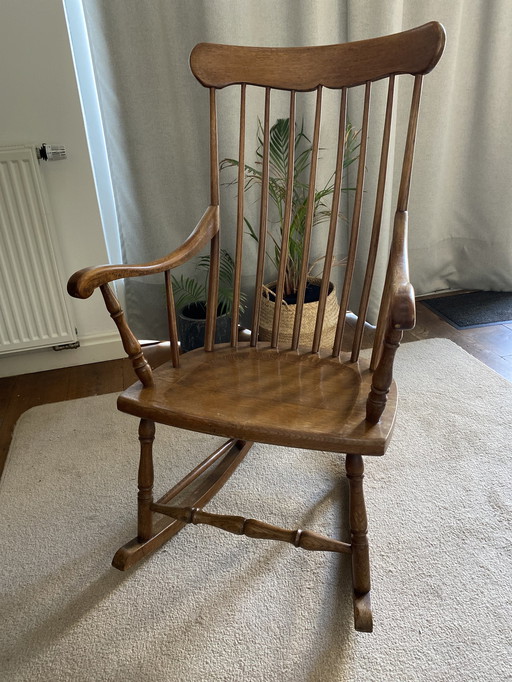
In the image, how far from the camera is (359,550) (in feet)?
3.34

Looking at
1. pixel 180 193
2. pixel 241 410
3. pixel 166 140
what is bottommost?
pixel 241 410

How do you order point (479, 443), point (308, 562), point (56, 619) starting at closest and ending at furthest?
point (56, 619)
point (308, 562)
point (479, 443)

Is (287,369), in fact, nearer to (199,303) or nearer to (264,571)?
(264,571)

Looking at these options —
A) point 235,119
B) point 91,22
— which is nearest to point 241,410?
point 235,119

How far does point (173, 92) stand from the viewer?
1819 mm

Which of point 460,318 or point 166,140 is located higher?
point 166,140

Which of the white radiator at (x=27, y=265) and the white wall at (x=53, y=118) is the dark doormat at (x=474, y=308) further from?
the white radiator at (x=27, y=265)

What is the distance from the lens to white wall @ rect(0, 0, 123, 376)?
5.21 feet

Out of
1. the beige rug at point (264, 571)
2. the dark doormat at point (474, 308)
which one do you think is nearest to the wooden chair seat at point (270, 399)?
the beige rug at point (264, 571)

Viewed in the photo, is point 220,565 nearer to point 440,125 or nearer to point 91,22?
point 91,22

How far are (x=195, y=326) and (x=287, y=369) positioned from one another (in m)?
0.79

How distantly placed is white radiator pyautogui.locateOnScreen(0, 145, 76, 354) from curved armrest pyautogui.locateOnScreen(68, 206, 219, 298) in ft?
2.70

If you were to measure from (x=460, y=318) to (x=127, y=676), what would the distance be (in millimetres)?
1893

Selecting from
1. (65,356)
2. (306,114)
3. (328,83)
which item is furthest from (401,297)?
(65,356)
